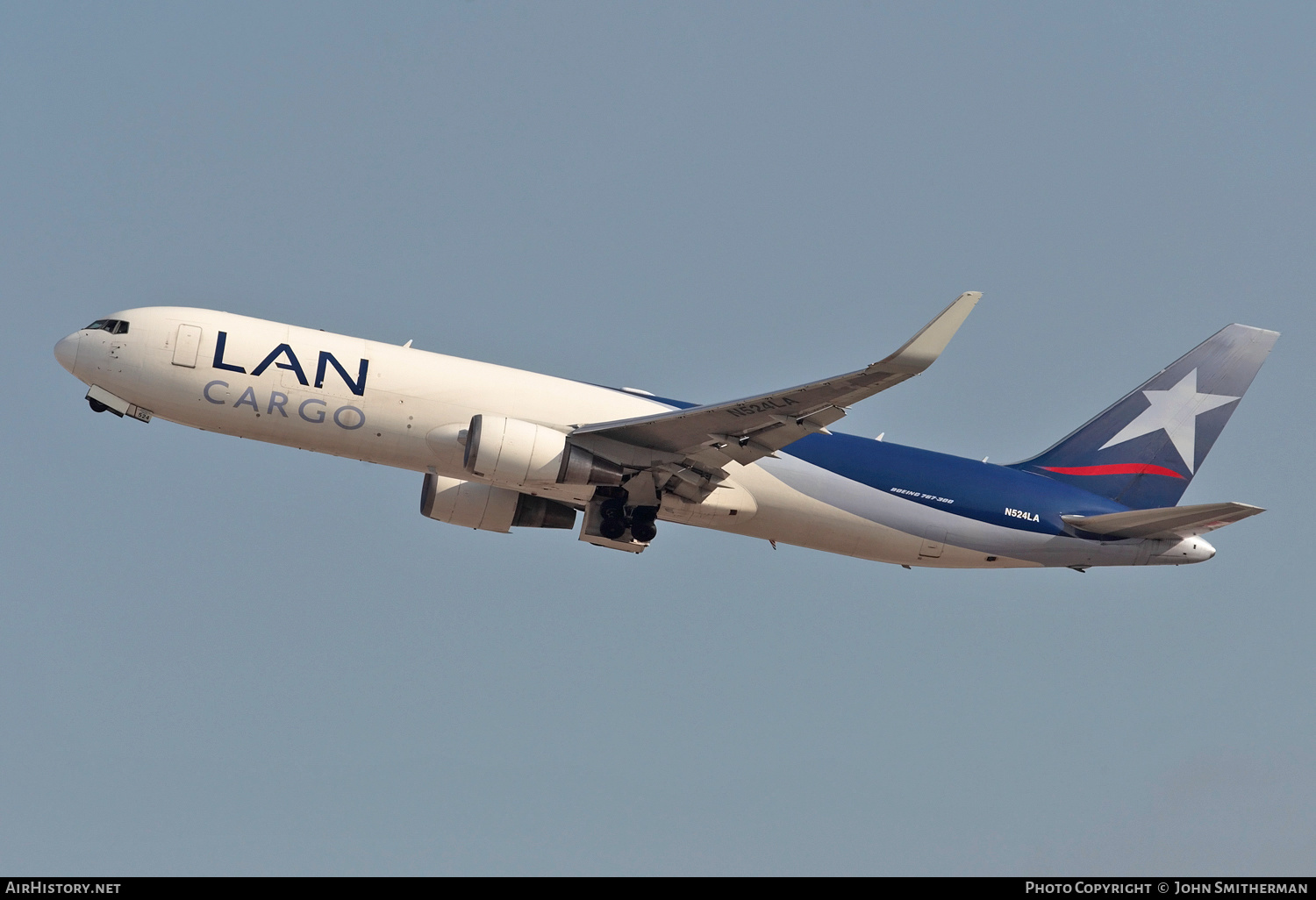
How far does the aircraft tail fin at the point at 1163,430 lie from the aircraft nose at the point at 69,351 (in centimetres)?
2686

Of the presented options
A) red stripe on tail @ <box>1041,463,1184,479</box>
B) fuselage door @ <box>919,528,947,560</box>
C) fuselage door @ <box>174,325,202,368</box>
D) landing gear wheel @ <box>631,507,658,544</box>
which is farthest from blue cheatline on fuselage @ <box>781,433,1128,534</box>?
fuselage door @ <box>174,325,202,368</box>

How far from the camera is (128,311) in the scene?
114 feet

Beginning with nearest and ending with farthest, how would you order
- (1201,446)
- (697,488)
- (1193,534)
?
(697,488)
(1193,534)
(1201,446)

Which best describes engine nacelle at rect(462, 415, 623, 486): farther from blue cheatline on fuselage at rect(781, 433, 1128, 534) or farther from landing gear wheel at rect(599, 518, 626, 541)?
blue cheatline on fuselage at rect(781, 433, 1128, 534)

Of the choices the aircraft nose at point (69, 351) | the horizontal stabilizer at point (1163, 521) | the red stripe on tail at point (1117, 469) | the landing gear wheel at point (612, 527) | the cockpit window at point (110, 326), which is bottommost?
the landing gear wheel at point (612, 527)

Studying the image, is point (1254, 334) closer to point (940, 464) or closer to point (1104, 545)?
point (1104, 545)

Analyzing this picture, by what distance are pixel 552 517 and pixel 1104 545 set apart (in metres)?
15.9

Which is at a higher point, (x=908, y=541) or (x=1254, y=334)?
A: (x=1254, y=334)

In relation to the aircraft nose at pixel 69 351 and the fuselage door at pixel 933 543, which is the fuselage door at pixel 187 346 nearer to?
the aircraft nose at pixel 69 351

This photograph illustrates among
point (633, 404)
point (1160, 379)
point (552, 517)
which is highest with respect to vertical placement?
point (1160, 379)

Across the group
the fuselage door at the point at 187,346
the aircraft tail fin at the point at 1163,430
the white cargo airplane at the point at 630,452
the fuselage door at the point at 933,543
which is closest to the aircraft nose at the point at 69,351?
the white cargo airplane at the point at 630,452

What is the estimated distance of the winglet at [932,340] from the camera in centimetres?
2903

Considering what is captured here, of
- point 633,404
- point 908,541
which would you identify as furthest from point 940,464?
point 633,404

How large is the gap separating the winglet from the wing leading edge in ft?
0.06
